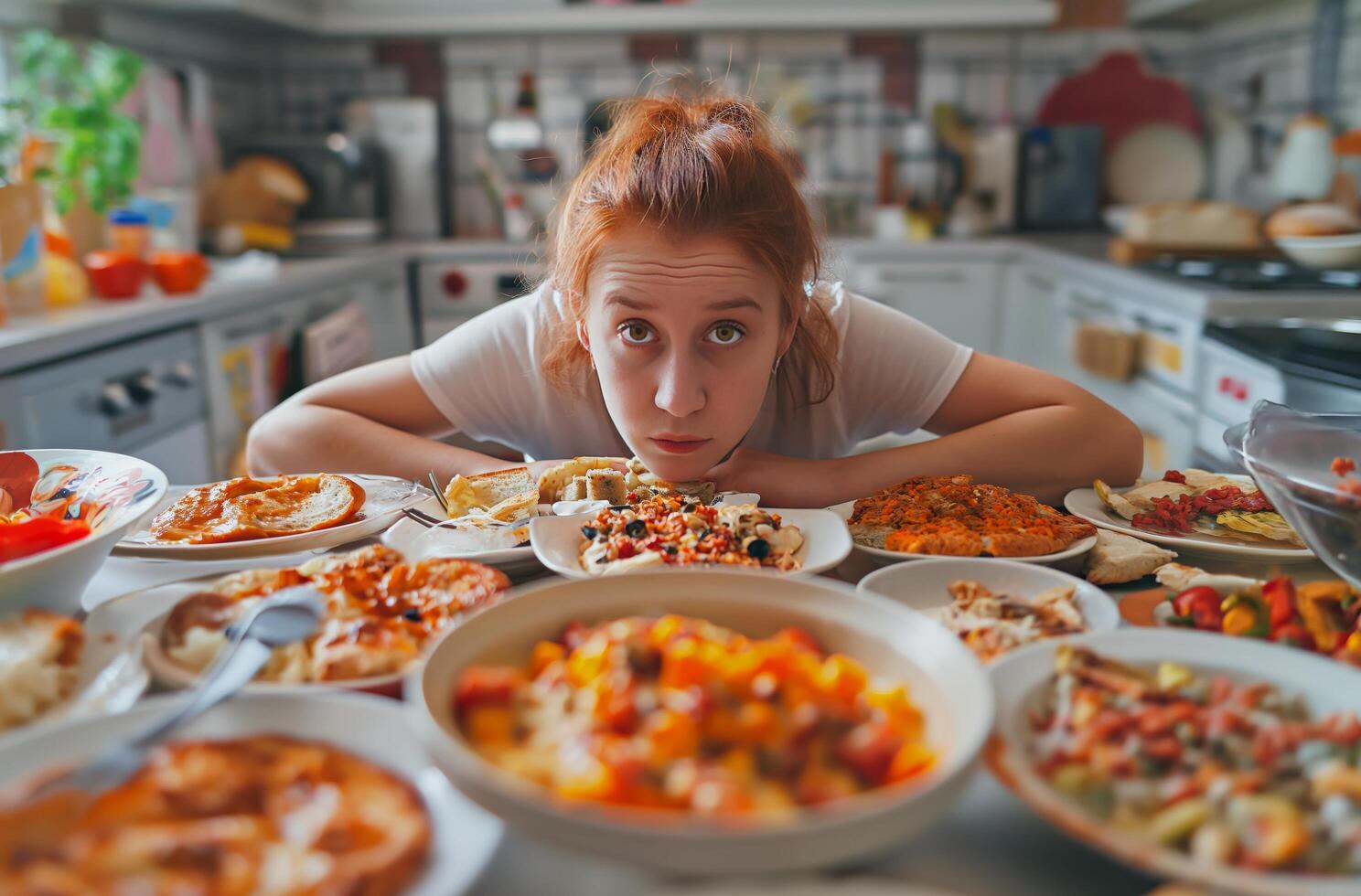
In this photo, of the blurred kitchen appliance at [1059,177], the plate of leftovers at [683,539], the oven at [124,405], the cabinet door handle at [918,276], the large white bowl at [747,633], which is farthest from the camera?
the blurred kitchen appliance at [1059,177]

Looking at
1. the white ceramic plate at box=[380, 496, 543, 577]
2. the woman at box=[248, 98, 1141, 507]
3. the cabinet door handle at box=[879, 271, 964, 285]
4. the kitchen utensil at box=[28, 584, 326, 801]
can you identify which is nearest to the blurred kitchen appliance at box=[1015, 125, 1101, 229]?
the cabinet door handle at box=[879, 271, 964, 285]

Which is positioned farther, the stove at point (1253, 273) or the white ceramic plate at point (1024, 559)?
the stove at point (1253, 273)

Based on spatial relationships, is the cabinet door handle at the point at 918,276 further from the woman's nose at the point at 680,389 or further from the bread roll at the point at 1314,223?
the woman's nose at the point at 680,389

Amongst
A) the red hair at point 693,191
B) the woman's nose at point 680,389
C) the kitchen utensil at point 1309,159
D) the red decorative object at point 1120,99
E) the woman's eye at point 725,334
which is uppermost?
the red decorative object at point 1120,99

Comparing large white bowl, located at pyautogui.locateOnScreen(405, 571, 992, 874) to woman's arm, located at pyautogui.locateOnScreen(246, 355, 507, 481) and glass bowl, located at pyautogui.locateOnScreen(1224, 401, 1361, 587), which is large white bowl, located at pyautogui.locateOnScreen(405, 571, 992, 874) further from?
woman's arm, located at pyautogui.locateOnScreen(246, 355, 507, 481)

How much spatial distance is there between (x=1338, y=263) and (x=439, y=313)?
9.52 ft

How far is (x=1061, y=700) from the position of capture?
0.62 m

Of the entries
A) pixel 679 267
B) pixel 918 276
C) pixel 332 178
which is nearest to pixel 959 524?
pixel 679 267

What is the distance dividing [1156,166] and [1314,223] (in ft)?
4.55

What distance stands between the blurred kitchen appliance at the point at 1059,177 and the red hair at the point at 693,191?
3051 millimetres

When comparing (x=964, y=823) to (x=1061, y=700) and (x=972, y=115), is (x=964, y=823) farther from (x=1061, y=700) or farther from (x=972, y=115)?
(x=972, y=115)

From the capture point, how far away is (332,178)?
3775 millimetres

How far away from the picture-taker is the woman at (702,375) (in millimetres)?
1083

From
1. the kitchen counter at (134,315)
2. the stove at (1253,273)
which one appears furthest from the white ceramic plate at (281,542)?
the stove at (1253,273)
